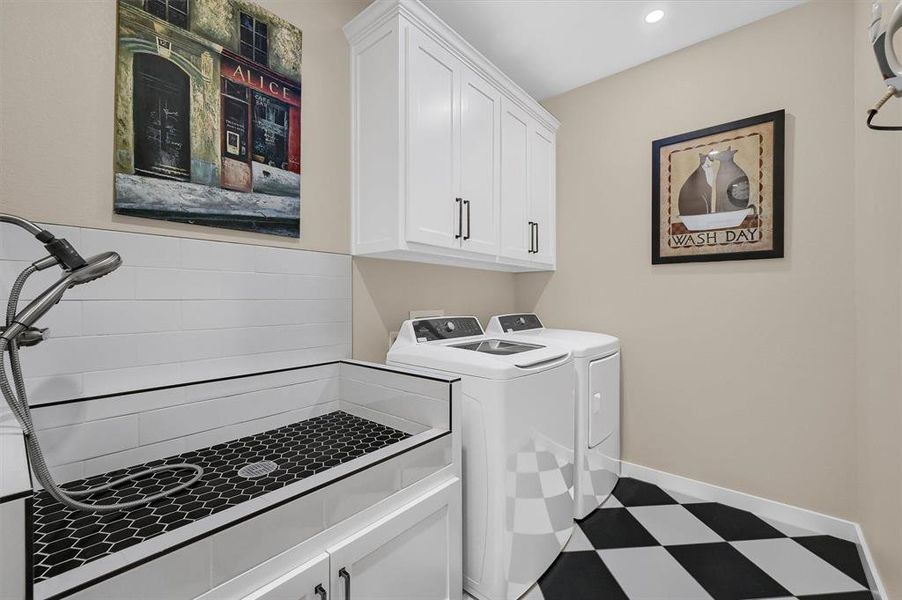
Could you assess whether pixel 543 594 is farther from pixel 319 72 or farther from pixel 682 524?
pixel 319 72

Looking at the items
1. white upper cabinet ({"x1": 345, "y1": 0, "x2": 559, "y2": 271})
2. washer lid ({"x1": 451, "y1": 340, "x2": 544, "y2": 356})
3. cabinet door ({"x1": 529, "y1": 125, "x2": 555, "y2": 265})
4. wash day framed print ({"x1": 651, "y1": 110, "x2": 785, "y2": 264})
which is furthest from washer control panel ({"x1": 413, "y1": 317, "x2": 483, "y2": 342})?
wash day framed print ({"x1": 651, "y1": 110, "x2": 785, "y2": 264})

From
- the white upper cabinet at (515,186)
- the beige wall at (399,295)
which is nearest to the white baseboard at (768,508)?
the beige wall at (399,295)

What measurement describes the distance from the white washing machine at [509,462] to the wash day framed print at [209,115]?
91 cm

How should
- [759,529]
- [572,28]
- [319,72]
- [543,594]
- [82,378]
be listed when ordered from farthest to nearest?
[572,28], [759,529], [319,72], [543,594], [82,378]

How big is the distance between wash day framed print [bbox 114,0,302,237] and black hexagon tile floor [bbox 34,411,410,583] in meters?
0.78

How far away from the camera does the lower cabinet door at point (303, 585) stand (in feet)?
2.64

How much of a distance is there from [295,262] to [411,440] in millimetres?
897

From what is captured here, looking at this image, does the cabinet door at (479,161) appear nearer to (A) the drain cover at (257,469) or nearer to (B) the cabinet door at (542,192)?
(B) the cabinet door at (542,192)

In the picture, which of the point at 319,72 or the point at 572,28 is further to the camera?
the point at 572,28

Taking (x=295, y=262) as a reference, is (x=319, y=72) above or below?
above

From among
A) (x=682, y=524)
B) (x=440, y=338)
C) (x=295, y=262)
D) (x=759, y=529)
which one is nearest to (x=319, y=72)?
(x=295, y=262)

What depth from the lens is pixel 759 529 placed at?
1951 mm

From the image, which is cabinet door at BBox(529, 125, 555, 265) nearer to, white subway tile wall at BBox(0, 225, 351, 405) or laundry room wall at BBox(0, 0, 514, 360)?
white subway tile wall at BBox(0, 225, 351, 405)

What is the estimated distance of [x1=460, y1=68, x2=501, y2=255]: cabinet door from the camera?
76.4 inches
